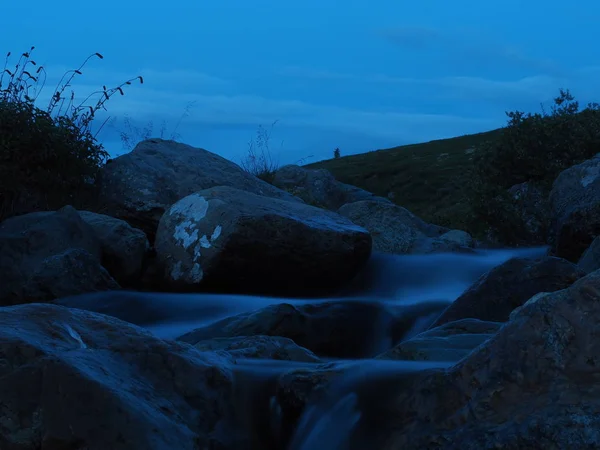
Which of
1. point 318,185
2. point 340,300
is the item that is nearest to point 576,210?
point 340,300

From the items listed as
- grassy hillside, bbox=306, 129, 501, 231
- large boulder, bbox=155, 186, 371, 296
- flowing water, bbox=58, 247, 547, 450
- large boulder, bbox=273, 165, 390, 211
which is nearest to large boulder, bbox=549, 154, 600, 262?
flowing water, bbox=58, 247, 547, 450

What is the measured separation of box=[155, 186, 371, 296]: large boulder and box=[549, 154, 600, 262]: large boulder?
2.16 meters

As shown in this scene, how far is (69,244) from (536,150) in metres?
8.57

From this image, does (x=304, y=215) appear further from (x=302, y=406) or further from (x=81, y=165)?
(x=302, y=406)

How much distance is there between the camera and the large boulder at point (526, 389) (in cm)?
271

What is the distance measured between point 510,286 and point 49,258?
4.17 metres

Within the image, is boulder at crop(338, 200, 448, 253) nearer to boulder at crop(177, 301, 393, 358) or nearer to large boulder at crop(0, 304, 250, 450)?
boulder at crop(177, 301, 393, 358)

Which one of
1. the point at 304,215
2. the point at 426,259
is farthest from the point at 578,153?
the point at 304,215

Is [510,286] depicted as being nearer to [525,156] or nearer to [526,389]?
[526,389]

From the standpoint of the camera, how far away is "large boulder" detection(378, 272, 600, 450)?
2713 millimetres

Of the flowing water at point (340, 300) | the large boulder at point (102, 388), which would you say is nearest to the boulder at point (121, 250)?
the flowing water at point (340, 300)

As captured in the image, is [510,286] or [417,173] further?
[417,173]

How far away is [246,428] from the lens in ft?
11.4

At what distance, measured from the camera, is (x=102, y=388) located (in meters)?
2.97
